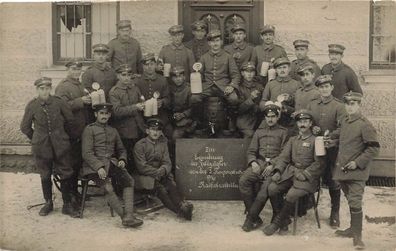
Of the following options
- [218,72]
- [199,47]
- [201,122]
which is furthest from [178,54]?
[201,122]

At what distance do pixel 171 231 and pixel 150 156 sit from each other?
3.55 feet

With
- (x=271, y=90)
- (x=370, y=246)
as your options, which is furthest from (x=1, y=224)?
(x=370, y=246)

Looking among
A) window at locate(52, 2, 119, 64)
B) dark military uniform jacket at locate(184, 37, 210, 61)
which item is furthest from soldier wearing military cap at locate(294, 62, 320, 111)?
window at locate(52, 2, 119, 64)

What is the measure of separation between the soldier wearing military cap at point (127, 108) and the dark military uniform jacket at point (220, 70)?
3.42 feet

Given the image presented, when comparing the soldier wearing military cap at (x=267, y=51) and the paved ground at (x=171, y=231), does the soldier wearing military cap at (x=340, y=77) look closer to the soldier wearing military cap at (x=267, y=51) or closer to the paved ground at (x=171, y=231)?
the soldier wearing military cap at (x=267, y=51)

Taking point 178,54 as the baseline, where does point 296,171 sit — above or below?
below

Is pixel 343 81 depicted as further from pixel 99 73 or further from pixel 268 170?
pixel 99 73

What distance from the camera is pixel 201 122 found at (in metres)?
7.87

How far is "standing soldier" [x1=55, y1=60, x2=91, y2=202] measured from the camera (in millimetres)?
7004

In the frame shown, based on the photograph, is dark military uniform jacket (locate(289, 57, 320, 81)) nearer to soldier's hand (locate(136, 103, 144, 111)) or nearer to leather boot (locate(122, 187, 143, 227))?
soldier's hand (locate(136, 103, 144, 111))

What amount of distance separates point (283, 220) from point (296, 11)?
3.77 metres

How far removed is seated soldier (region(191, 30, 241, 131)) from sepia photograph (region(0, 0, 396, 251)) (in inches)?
0.8

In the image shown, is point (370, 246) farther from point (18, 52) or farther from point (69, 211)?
point (18, 52)

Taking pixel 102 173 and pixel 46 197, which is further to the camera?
pixel 46 197
